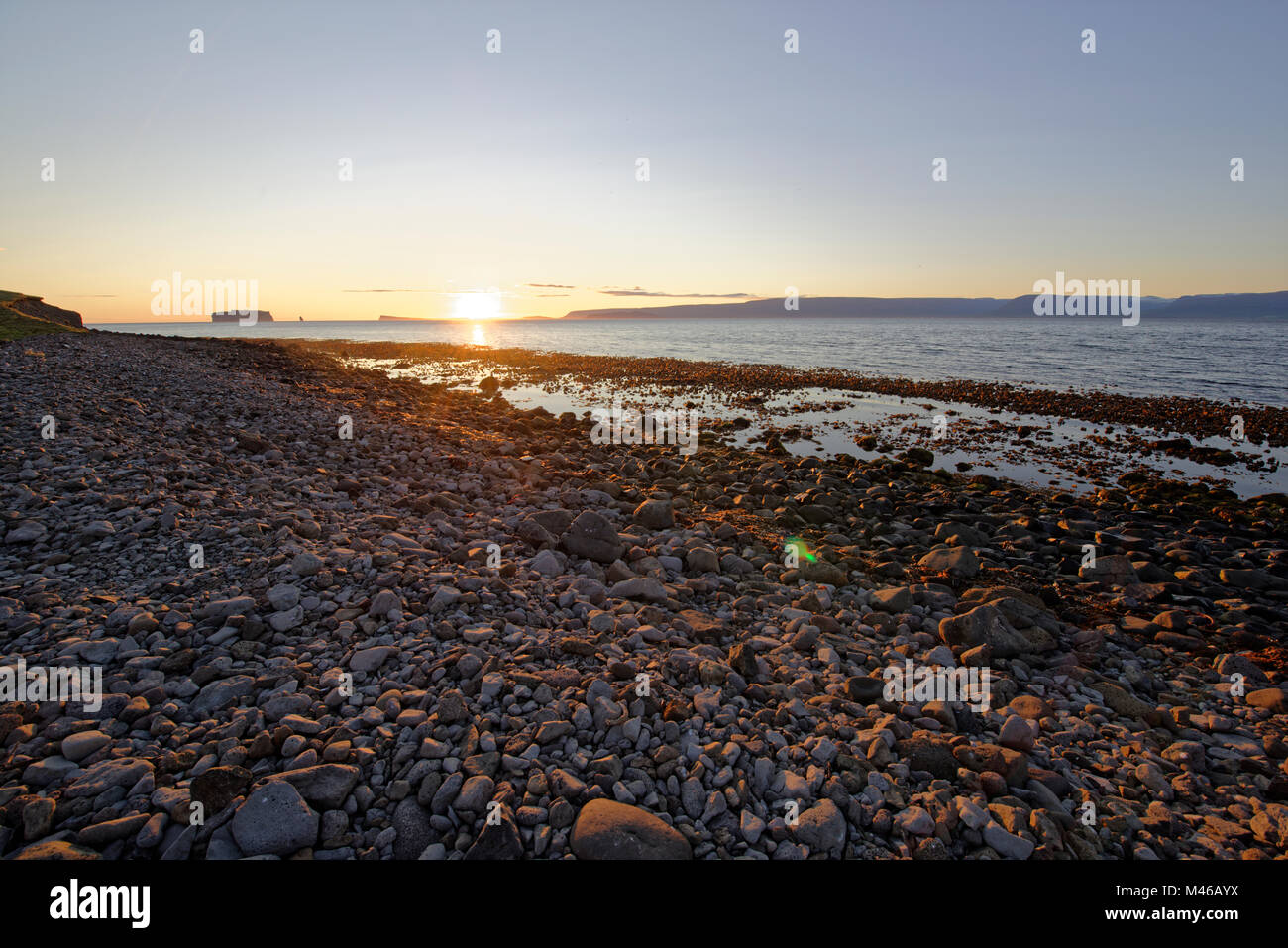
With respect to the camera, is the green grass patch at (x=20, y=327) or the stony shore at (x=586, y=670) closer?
the stony shore at (x=586, y=670)

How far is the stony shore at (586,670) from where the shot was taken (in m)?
3.88

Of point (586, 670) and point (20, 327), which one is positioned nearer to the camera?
point (586, 670)

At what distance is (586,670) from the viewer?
18.7 feet

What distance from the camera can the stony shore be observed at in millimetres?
3885

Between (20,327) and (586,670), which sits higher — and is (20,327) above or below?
above

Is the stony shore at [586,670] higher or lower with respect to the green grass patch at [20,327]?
lower

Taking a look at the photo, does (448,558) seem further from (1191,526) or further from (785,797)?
(1191,526)

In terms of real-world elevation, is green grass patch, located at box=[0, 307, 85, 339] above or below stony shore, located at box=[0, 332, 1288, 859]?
above

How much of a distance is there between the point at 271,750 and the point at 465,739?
1.43 m

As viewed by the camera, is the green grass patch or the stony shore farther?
the green grass patch
